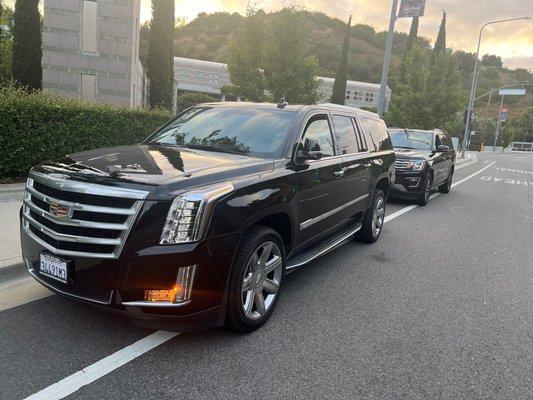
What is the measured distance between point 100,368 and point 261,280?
4.52 feet

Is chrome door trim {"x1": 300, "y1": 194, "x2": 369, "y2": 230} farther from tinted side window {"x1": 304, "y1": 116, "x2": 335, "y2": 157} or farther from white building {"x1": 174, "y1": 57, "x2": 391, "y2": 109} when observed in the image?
white building {"x1": 174, "y1": 57, "x2": 391, "y2": 109}

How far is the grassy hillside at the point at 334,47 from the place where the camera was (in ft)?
305

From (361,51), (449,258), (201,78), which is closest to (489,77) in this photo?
(361,51)

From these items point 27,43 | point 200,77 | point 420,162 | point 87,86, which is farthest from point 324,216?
point 200,77

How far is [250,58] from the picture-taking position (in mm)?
19250

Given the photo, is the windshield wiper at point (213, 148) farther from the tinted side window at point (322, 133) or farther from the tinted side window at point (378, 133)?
the tinted side window at point (378, 133)

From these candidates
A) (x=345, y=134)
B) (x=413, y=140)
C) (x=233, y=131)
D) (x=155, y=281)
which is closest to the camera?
(x=155, y=281)

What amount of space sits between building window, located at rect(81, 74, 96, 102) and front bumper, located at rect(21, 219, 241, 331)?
2024cm

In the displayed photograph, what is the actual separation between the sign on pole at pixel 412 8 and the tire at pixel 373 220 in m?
10.1

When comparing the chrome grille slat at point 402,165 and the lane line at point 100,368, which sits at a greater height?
the chrome grille slat at point 402,165

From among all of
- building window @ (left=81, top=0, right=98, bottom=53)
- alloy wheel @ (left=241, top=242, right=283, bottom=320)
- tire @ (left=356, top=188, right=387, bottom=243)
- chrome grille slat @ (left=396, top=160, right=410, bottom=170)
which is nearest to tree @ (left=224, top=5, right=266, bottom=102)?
building window @ (left=81, top=0, right=98, bottom=53)

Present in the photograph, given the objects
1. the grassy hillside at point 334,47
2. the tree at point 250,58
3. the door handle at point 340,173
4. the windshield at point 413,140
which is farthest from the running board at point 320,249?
the grassy hillside at point 334,47

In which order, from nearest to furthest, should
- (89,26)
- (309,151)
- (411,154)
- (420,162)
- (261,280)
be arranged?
1. (261,280)
2. (309,151)
3. (420,162)
4. (411,154)
5. (89,26)

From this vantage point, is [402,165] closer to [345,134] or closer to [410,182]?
[410,182]
